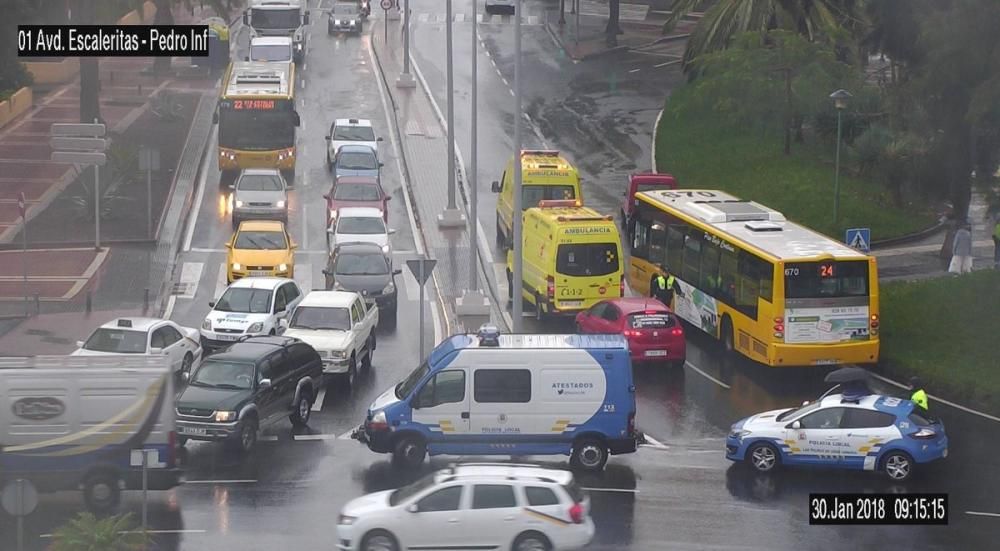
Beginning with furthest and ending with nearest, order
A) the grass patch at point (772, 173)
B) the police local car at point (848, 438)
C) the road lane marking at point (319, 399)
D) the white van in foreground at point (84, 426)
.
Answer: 1. the grass patch at point (772, 173)
2. the road lane marking at point (319, 399)
3. the police local car at point (848, 438)
4. the white van in foreground at point (84, 426)

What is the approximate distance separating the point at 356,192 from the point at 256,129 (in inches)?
254

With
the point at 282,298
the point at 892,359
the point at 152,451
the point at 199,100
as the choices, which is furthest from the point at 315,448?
the point at 199,100

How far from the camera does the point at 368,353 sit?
30.9 meters

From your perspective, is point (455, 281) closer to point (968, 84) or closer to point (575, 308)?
point (575, 308)

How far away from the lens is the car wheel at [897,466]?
22953 millimetres

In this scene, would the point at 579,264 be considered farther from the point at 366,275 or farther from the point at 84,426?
the point at 84,426

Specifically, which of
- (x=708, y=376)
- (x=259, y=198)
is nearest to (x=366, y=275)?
(x=708, y=376)

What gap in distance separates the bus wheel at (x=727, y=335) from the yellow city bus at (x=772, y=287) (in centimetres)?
2

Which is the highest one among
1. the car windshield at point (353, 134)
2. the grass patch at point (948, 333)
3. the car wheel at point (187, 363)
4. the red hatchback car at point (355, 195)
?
the car windshield at point (353, 134)

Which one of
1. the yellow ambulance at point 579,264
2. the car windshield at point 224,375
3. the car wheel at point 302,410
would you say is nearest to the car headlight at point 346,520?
the car windshield at point 224,375

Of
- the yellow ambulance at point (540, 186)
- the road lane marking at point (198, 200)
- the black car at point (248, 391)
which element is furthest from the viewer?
the road lane marking at point (198, 200)

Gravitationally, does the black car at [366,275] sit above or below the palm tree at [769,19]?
below

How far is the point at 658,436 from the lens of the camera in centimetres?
2592

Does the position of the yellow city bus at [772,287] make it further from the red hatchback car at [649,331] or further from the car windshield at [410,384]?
the car windshield at [410,384]
